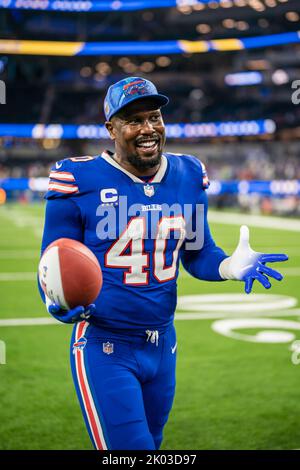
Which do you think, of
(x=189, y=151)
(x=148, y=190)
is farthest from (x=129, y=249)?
(x=189, y=151)

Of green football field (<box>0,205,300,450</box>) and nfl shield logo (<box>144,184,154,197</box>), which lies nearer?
nfl shield logo (<box>144,184,154,197</box>)

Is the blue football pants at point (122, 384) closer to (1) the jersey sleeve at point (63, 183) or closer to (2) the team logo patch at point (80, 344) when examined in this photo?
(2) the team logo patch at point (80, 344)

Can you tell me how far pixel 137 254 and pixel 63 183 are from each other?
1.51 feet

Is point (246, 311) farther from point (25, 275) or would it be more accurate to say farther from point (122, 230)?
point (122, 230)

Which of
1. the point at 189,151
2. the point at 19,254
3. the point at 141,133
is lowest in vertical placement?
the point at 19,254

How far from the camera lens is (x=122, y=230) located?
309 cm

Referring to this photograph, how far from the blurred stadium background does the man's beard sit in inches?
82.3

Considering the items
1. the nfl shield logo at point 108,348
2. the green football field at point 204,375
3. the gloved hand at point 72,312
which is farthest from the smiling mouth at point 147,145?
the green football field at point 204,375

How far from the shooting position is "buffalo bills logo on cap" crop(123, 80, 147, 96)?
119 inches

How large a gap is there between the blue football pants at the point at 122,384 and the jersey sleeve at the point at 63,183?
0.58 meters

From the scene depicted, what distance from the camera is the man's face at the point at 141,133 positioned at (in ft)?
10.0

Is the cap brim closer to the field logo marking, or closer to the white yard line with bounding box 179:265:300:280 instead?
the field logo marking

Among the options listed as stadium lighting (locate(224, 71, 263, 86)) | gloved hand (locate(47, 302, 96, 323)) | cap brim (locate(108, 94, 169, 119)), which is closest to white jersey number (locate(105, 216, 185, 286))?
gloved hand (locate(47, 302, 96, 323))

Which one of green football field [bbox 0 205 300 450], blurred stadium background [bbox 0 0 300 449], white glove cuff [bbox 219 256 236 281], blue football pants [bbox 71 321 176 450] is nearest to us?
blue football pants [bbox 71 321 176 450]
